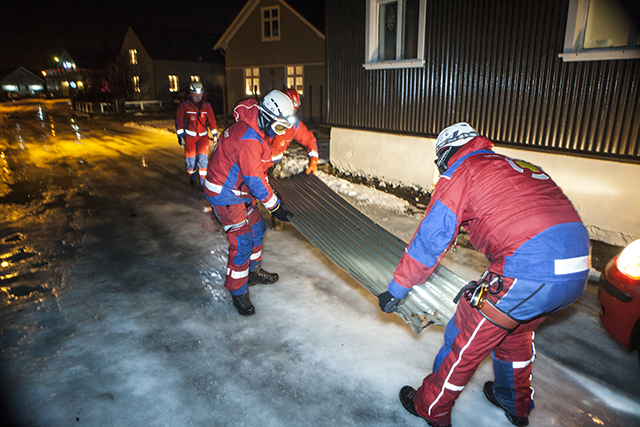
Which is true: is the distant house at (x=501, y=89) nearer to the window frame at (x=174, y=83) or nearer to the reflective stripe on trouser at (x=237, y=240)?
the reflective stripe on trouser at (x=237, y=240)

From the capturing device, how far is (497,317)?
2016mm

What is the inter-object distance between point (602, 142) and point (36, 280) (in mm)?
7668

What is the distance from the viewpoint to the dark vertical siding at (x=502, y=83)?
5.52 meters

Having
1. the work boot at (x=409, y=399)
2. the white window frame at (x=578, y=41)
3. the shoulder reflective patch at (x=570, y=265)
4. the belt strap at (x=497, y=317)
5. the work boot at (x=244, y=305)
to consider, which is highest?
the white window frame at (x=578, y=41)

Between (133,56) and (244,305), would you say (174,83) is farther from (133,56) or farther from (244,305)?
(244,305)

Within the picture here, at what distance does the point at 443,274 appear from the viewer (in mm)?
3641

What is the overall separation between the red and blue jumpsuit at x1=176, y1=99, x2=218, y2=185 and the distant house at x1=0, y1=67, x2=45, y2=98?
8422 cm

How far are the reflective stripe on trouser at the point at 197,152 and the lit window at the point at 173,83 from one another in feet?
101

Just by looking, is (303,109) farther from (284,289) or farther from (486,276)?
(486,276)

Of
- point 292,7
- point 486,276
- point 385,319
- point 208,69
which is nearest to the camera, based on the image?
point 486,276

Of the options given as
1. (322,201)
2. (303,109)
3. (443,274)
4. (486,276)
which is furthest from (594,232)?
(303,109)

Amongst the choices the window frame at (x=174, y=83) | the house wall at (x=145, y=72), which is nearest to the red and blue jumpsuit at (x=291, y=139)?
the house wall at (x=145, y=72)

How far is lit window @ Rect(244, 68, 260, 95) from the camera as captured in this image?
77.8 ft

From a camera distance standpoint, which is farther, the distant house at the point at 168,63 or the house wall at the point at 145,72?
the distant house at the point at 168,63
